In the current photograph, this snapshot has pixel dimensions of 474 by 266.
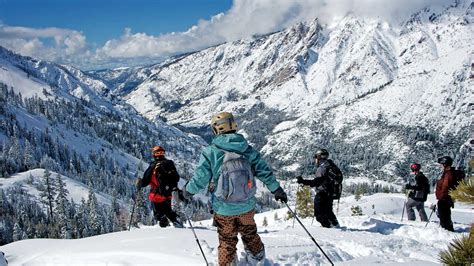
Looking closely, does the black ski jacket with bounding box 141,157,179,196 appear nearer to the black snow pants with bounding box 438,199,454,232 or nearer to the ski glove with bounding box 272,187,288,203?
the ski glove with bounding box 272,187,288,203

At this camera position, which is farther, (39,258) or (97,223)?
(97,223)

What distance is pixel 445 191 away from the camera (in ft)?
51.7

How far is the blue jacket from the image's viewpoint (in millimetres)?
7883

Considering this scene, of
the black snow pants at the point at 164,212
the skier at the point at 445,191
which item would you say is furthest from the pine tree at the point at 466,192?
the skier at the point at 445,191

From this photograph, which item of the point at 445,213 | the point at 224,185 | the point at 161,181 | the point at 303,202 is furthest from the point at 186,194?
the point at 303,202

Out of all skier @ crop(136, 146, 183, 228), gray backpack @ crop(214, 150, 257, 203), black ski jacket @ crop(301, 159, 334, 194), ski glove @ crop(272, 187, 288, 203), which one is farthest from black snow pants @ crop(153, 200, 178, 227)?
gray backpack @ crop(214, 150, 257, 203)

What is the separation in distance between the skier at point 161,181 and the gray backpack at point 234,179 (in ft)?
20.4

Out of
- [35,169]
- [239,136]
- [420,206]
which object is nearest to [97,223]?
[420,206]

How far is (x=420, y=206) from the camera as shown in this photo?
2008cm

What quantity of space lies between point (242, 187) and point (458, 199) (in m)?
4.53

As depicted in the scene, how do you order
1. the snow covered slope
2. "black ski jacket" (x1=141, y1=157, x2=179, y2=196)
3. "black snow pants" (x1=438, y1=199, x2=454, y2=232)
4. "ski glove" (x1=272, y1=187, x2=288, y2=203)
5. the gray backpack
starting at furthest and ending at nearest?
"black snow pants" (x1=438, y1=199, x2=454, y2=232) < "black ski jacket" (x1=141, y1=157, x2=179, y2=196) < the snow covered slope < "ski glove" (x1=272, y1=187, x2=288, y2=203) < the gray backpack

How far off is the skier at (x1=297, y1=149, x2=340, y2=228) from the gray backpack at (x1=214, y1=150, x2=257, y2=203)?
689cm

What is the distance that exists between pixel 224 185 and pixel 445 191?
1161cm

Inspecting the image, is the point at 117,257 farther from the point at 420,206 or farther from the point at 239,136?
the point at 420,206
